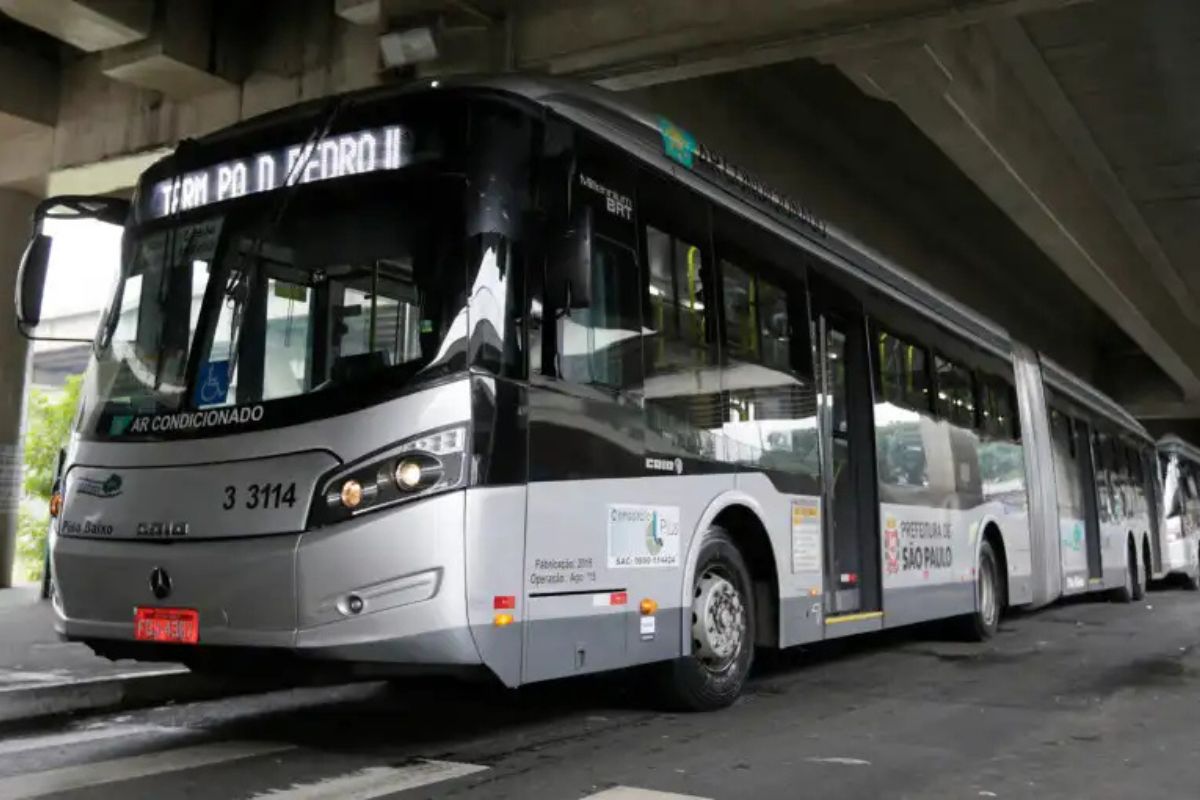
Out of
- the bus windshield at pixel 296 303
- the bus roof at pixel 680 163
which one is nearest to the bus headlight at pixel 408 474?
the bus windshield at pixel 296 303

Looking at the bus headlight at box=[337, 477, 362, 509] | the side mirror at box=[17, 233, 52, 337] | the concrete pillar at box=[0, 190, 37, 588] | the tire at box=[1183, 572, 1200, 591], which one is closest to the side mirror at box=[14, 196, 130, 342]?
A: the side mirror at box=[17, 233, 52, 337]

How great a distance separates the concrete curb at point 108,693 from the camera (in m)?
6.58

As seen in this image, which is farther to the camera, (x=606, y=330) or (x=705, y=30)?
(x=705, y=30)

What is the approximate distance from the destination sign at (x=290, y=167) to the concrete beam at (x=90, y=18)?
5350mm

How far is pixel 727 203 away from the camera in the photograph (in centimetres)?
741

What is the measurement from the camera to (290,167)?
573 cm

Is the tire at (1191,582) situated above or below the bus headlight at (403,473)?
below

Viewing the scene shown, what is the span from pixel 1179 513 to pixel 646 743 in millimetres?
24006

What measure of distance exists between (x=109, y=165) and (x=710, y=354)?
9.30m

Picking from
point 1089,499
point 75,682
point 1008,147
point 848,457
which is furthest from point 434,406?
point 1089,499

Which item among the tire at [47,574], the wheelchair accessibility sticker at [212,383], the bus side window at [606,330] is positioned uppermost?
the bus side window at [606,330]

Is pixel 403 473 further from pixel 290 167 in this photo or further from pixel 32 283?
pixel 32 283

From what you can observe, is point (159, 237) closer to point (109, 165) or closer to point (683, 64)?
point (683, 64)

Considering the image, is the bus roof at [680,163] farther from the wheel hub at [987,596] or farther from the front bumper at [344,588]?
the wheel hub at [987,596]
